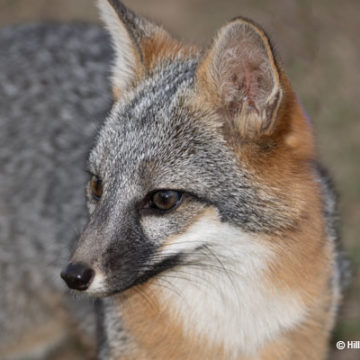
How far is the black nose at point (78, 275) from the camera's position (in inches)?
118

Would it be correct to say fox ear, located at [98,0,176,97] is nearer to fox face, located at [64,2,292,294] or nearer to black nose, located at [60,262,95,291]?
fox face, located at [64,2,292,294]

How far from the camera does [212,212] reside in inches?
125

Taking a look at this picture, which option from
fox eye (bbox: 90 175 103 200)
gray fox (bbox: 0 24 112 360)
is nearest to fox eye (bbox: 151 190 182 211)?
fox eye (bbox: 90 175 103 200)

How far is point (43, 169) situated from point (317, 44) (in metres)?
4.60

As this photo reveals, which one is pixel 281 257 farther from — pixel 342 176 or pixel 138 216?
pixel 342 176

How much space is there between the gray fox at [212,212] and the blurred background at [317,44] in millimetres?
2605

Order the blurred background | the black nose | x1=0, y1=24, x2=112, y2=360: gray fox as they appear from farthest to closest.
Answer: the blurred background, x1=0, y1=24, x2=112, y2=360: gray fox, the black nose

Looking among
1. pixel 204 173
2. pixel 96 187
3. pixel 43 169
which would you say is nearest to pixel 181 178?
pixel 204 173

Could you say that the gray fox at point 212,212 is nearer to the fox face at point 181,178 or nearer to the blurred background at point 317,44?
the fox face at point 181,178

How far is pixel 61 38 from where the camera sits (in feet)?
17.8

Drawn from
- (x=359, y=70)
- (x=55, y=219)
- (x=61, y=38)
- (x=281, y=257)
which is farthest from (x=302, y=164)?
(x=359, y=70)

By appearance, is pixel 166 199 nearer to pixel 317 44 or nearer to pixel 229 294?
pixel 229 294

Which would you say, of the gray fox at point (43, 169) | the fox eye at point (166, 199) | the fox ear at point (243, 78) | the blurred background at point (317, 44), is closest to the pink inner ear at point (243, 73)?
the fox ear at point (243, 78)

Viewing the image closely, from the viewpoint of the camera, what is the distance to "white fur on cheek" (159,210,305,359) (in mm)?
3211
